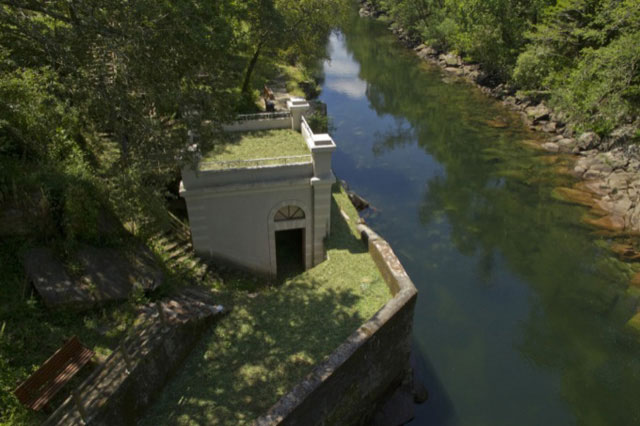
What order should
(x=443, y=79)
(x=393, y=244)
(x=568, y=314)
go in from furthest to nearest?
1. (x=443, y=79)
2. (x=393, y=244)
3. (x=568, y=314)

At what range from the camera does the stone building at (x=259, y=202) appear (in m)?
14.4

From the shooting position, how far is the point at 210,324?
40.1 ft

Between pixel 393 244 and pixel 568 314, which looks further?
pixel 393 244

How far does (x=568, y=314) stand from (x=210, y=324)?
48.6 feet

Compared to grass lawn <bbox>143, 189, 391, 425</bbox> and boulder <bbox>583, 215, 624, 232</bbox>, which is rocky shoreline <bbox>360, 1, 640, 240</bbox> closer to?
boulder <bbox>583, 215, 624, 232</bbox>

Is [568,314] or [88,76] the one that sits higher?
[88,76]

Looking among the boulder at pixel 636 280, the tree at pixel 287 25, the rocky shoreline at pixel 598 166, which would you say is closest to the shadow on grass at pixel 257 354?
the boulder at pixel 636 280

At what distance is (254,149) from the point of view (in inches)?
655

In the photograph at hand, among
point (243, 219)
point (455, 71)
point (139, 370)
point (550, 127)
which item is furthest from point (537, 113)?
point (139, 370)

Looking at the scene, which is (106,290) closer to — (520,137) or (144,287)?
(144,287)

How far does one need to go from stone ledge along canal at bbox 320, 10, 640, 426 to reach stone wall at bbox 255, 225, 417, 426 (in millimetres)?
2498

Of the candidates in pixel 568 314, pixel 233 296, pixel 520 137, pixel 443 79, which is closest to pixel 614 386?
pixel 568 314

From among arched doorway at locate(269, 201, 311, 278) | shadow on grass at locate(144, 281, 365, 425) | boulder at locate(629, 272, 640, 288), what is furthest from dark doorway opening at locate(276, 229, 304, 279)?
boulder at locate(629, 272, 640, 288)

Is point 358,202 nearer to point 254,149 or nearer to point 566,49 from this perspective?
point 254,149
